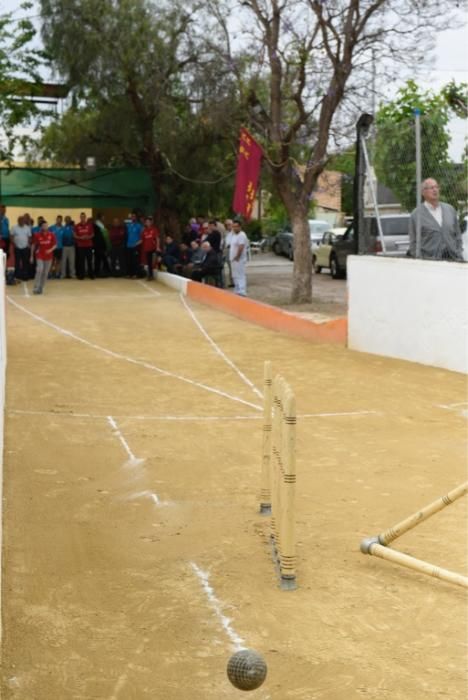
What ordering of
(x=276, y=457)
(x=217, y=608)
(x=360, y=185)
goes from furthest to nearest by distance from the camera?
(x=360, y=185) < (x=276, y=457) < (x=217, y=608)

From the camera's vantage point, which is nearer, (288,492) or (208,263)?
(288,492)

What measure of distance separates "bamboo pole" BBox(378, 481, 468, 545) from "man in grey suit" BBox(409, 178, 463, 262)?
796cm

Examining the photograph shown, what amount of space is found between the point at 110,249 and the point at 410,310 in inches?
666

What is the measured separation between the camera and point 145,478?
9852 mm

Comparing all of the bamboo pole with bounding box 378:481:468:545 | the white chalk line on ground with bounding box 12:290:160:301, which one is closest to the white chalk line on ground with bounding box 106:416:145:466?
the bamboo pole with bounding box 378:481:468:545

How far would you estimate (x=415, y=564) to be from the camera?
689cm

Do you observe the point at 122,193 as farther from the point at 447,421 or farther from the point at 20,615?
the point at 20,615

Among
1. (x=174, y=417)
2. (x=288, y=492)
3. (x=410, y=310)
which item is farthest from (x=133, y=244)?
(x=288, y=492)

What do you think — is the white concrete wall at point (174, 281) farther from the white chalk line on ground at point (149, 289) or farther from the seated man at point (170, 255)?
the white chalk line on ground at point (149, 289)

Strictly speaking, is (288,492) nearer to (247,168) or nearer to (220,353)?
(220,353)

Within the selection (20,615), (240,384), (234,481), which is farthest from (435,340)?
(20,615)

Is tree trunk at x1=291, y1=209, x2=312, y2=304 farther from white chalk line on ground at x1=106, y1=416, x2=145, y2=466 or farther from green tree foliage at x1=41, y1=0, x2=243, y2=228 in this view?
white chalk line on ground at x1=106, y1=416, x2=145, y2=466

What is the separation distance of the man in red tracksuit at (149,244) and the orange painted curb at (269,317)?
4.31 m

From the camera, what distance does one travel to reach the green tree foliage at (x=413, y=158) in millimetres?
14633
